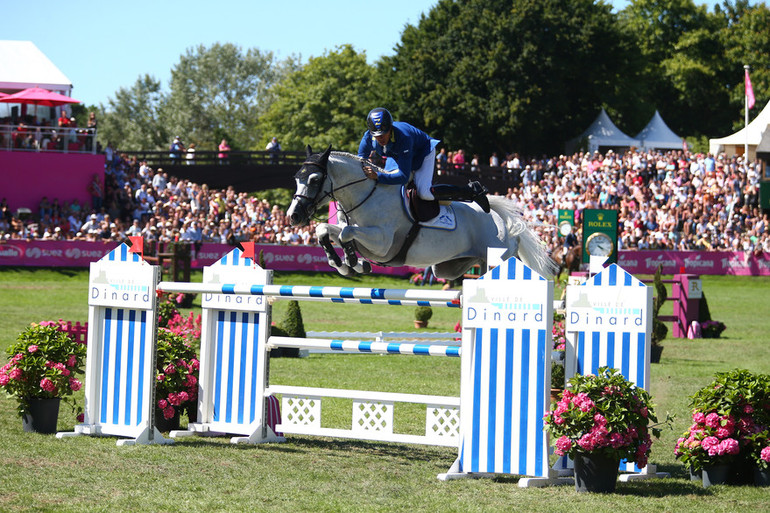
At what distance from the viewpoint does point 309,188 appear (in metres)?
8.34

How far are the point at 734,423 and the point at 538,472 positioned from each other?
138cm

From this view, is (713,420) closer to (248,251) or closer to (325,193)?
(325,193)

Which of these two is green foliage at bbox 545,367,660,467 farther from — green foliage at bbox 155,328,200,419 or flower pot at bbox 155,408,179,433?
flower pot at bbox 155,408,179,433

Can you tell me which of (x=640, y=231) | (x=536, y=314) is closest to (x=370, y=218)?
(x=536, y=314)

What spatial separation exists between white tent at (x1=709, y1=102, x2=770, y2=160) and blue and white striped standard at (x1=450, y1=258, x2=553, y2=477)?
3715 cm

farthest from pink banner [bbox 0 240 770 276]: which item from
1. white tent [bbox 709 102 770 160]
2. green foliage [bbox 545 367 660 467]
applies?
green foliage [bbox 545 367 660 467]

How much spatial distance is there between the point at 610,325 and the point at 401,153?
2.69m

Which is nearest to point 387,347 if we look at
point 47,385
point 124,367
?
point 124,367

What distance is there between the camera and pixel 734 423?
6988mm

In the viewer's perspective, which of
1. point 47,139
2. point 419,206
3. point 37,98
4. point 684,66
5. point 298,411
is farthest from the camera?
point 684,66

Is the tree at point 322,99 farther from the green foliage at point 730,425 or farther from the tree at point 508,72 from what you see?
the green foliage at point 730,425

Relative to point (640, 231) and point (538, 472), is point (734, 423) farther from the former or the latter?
point (640, 231)

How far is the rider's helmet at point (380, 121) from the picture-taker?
8.77 meters

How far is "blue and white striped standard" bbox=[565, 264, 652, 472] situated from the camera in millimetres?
6996
